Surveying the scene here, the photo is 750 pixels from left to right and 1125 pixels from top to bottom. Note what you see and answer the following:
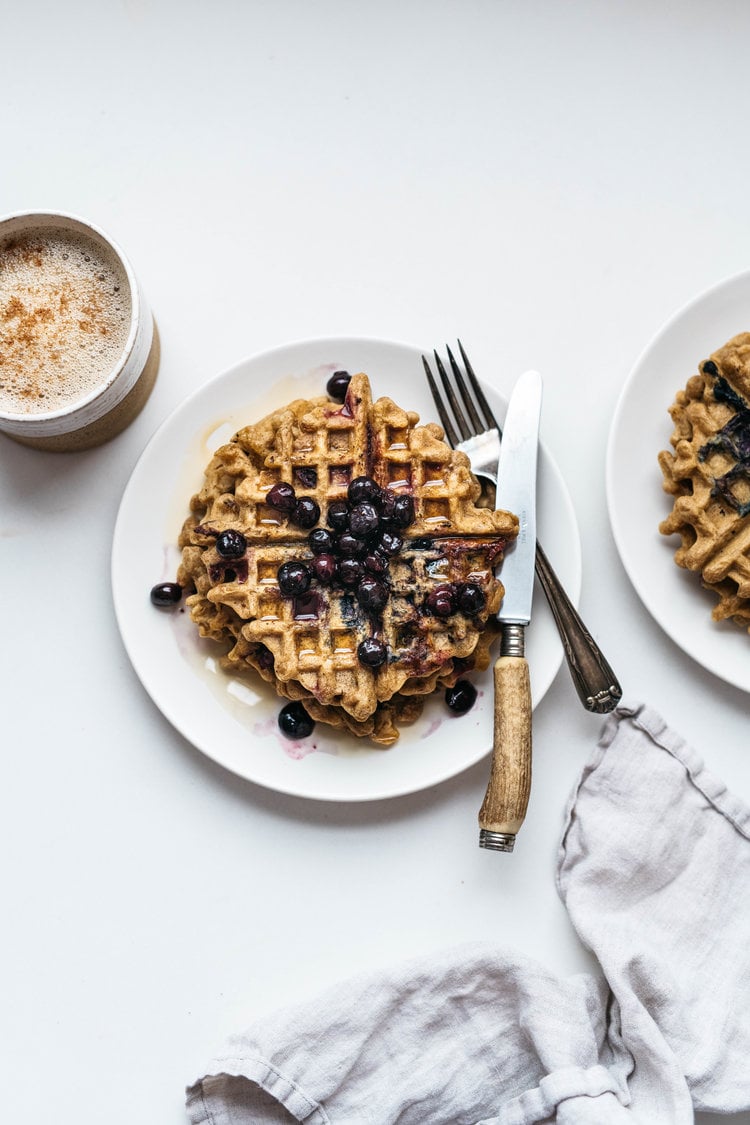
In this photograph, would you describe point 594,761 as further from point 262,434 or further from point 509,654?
point 262,434

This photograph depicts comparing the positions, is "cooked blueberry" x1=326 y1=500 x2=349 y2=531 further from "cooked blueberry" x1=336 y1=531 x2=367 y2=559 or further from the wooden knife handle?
the wooden knife handle

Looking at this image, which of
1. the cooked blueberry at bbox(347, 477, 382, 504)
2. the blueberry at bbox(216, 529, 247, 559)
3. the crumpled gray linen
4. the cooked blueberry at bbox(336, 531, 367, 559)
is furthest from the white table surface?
the cooked blueberry at bbox(336, 531, 367, 559)

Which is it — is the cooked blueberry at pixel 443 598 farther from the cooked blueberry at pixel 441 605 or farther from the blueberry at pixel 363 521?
the blueberry at pixel 363 521

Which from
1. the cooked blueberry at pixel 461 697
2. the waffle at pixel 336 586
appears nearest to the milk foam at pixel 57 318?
the waffle at pixel 336 586

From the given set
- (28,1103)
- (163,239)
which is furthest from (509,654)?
(28,1103)

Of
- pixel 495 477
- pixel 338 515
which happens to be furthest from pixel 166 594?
pixel 495 477
